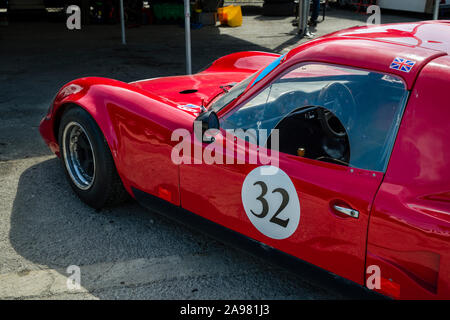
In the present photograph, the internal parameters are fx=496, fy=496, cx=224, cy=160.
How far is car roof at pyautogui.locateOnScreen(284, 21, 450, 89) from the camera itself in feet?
6.81

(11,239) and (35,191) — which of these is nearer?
(11,239)

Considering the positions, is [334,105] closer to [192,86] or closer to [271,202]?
[271,202]

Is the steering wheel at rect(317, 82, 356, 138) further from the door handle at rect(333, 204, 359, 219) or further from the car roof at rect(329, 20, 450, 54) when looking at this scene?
the door handle at rect(333, 204, 359, 219)

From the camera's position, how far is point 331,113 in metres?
2.67

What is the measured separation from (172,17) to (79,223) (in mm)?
13296

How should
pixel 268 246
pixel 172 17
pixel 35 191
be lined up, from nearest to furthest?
pixel 268 246 → pixel 35 191 → pixel 172 17

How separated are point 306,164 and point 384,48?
616mm

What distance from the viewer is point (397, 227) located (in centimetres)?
193

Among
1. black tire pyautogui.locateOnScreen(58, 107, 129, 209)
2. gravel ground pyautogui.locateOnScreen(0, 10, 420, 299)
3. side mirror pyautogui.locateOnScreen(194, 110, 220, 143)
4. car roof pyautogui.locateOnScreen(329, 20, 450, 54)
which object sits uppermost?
car roof pyautogui.locateOnScreen(329, 20, 450, 54)

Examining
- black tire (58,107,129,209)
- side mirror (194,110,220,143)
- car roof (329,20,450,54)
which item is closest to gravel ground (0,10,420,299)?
black tire (58,107,129,209)

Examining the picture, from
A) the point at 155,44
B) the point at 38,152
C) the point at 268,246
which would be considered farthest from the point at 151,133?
the point at 155,44

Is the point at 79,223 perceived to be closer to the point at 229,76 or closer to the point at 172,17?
the point at 229,76

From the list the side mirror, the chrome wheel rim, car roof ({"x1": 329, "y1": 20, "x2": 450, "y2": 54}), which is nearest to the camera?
car roof ({"x1": 329, "y1": 20, "x2": 450, "y2": 54})
